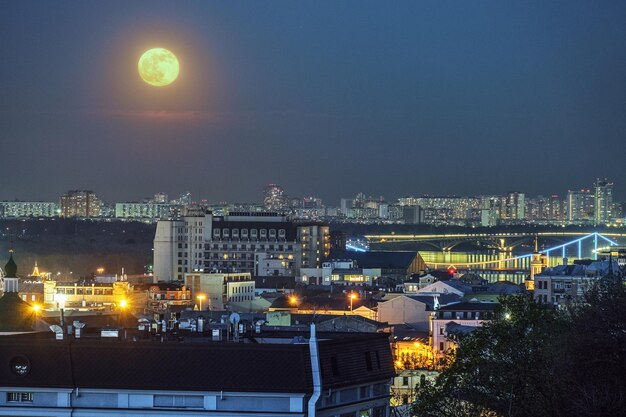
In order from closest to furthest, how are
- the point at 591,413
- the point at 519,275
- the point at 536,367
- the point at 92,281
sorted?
the point at 591,413 → the point at 536,367 → the point at 92,281 → the point at 519,275

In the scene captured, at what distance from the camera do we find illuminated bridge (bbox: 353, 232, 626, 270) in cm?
14335

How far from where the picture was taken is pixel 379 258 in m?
100

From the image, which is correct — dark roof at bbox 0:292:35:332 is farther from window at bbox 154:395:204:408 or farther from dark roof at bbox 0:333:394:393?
window at bbox 154:395:204:408

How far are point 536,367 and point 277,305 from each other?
40709 millimetres

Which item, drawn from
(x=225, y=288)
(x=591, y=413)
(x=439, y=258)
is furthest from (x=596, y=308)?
(x=439, y=258)

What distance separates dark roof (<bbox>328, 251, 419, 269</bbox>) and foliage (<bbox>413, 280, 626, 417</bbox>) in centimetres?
7091

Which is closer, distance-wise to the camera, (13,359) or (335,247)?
(13,359)

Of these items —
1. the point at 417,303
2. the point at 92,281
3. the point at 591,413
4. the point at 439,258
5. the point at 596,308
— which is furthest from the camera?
the point at 439,258

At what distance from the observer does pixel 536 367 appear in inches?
972

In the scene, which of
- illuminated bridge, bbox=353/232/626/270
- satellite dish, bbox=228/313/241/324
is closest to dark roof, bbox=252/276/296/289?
illuminated bridge, bbox=353/232/626/270

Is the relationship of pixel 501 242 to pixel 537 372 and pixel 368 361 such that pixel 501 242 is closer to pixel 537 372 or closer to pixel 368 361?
pixel 537 372

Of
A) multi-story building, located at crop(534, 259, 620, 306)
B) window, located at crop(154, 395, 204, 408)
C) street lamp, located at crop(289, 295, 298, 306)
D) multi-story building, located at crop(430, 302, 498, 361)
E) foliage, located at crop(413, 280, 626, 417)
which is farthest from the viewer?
multi-story building, located at crop(534, 259, 620, 306)

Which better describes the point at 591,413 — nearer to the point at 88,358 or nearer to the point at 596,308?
the point at 596,308

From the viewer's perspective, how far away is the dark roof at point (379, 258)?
3853 inches
